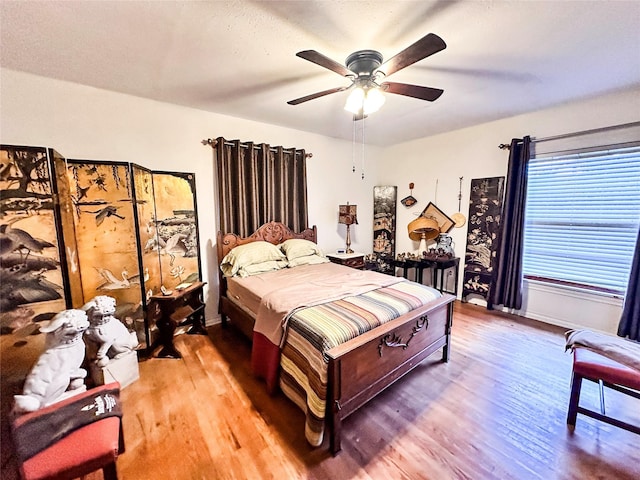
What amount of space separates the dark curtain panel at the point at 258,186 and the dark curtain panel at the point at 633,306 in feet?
11.7

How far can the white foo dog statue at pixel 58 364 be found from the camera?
136cm

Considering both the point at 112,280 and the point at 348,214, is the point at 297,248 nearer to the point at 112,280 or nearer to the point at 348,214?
the point at 348,214

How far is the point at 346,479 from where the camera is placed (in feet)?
4.52

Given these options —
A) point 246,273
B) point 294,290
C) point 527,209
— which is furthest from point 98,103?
point 527,209

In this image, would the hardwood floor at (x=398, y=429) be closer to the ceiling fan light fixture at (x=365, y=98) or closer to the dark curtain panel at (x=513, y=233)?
the dark curtain panel at (x=513, y=233)

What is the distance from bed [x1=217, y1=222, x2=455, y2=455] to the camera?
1.52 m

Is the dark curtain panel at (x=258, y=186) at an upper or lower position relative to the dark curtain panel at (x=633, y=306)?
upper

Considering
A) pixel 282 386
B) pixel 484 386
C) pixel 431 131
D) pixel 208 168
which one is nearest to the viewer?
pixel 282 386

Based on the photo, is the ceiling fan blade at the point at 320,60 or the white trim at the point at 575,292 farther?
the white trim at the point at 575,292

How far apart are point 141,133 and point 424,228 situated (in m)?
3.87

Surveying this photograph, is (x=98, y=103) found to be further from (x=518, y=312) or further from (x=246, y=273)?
(x=518, y=312)

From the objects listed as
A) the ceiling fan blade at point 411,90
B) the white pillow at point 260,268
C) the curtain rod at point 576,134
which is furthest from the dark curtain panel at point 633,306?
the white pillow at point 260,268

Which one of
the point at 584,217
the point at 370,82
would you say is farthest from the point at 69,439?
the point at 584,217

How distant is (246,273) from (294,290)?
794 millimetres
